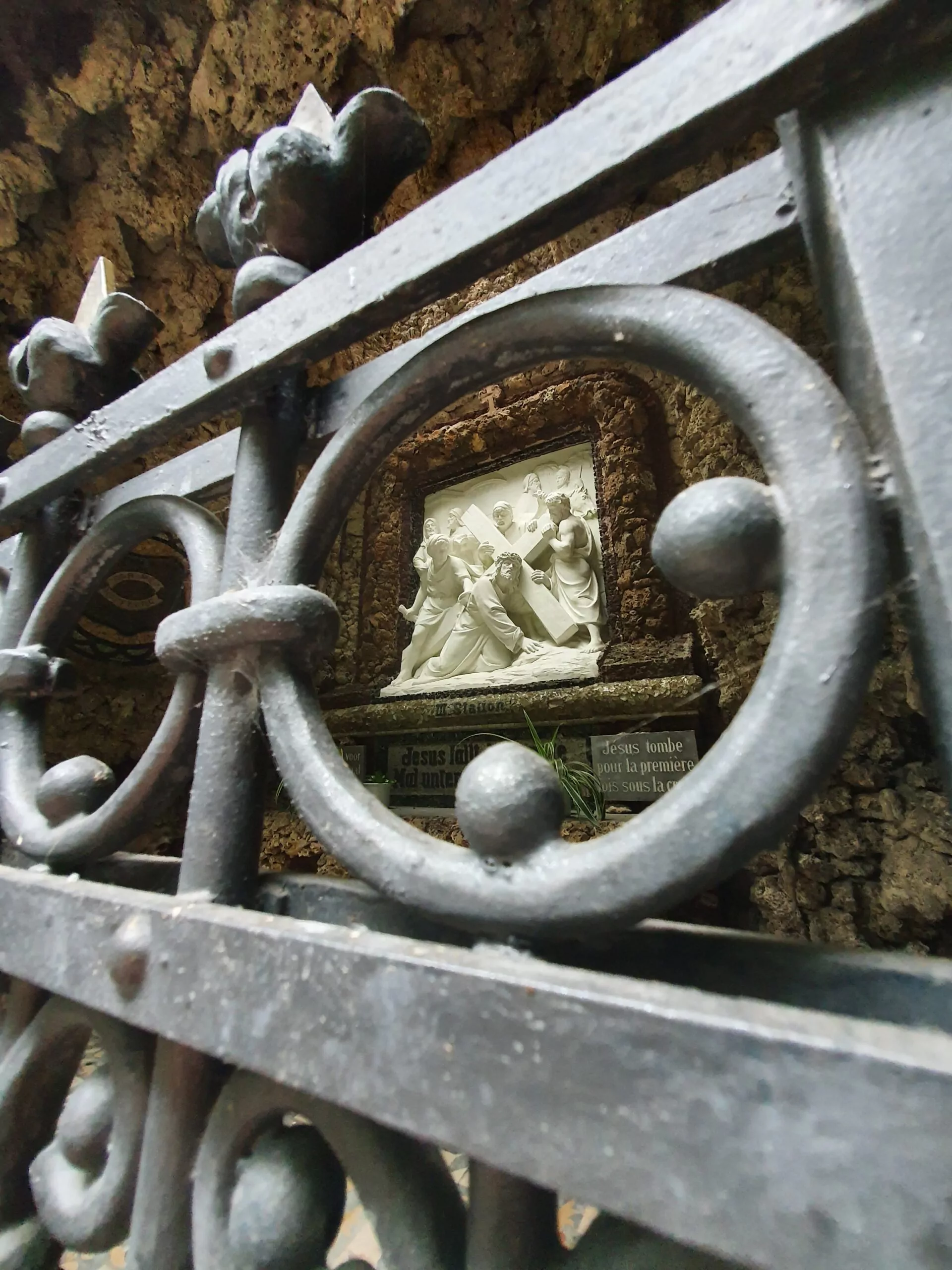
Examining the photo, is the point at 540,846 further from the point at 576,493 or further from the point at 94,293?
the point at 576,493

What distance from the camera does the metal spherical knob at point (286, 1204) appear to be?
0.25 metres

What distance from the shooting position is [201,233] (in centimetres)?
53

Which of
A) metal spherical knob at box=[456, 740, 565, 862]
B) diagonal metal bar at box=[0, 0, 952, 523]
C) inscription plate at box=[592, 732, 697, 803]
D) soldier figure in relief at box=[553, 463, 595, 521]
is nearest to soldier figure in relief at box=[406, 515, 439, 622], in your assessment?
soldier figure in relief at box=[553, 463, 595, 521]

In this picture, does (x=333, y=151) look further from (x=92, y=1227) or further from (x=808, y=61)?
(x=92, y=1227)

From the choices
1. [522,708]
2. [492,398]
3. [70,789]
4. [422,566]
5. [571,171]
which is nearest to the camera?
[571,171]

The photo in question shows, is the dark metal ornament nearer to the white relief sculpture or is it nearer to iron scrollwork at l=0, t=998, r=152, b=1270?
iron scrollwork at l=0, t=998, r=152, b=1270

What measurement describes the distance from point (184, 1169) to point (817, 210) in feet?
1.86

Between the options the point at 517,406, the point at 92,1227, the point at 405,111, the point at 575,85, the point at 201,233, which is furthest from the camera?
the point at 517,406

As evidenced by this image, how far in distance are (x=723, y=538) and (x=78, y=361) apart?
0.64 meters

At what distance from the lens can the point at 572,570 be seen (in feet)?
6.97

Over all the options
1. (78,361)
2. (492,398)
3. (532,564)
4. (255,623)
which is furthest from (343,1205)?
(492,398)

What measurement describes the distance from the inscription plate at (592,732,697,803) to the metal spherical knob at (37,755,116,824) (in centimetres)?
131

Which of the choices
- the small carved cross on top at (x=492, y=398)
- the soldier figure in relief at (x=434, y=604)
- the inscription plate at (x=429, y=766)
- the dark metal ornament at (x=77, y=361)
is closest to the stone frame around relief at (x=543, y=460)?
the small carved cross on top at (x=492, y=398)

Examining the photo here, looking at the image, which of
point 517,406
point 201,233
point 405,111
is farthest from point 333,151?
point 517,406
